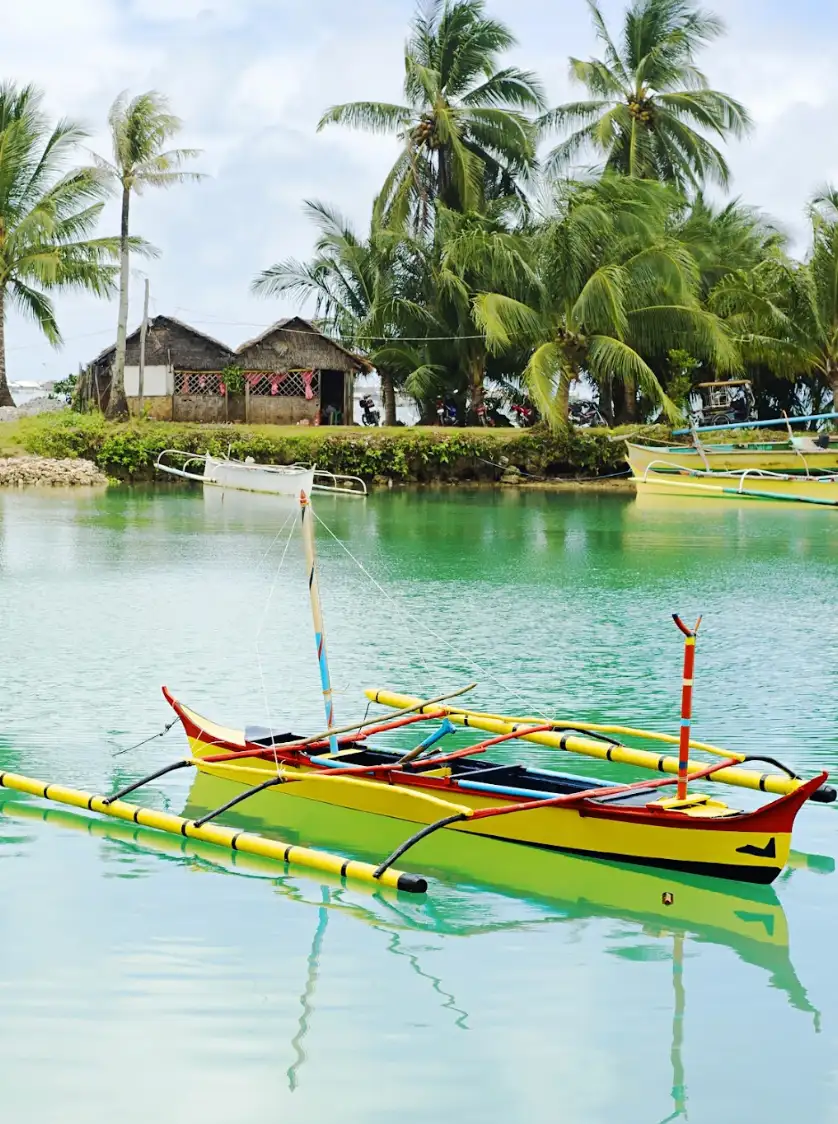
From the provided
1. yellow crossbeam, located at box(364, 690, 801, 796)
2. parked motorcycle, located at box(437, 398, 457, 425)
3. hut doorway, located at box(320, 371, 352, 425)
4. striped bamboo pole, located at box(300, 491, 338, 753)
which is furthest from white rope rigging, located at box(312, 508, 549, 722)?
hut doorway, located at box(320, 371, 352, 425)

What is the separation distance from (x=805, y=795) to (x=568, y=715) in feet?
17.9

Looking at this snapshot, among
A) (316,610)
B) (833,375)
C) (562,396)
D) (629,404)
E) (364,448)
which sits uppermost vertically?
(833,375)

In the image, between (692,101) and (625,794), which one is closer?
(625,794)

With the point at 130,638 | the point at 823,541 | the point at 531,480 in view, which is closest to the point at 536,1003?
the point at 130,638

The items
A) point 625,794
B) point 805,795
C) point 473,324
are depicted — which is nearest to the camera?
point 805,795

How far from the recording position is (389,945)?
784 cm

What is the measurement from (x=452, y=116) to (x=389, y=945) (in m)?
42.5

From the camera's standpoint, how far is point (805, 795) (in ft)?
24.9

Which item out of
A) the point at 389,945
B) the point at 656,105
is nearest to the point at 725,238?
the point at 656,105

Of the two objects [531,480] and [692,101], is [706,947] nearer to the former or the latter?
[531,480]

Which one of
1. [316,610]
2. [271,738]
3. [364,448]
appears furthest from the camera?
[364,448]

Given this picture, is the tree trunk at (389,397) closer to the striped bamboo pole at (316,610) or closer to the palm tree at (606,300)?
the palm tree at (606,300)

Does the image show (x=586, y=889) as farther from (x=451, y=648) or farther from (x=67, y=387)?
(x=67, y=387)

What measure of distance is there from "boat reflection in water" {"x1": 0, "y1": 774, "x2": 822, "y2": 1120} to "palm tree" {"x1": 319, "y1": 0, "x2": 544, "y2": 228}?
131ft
